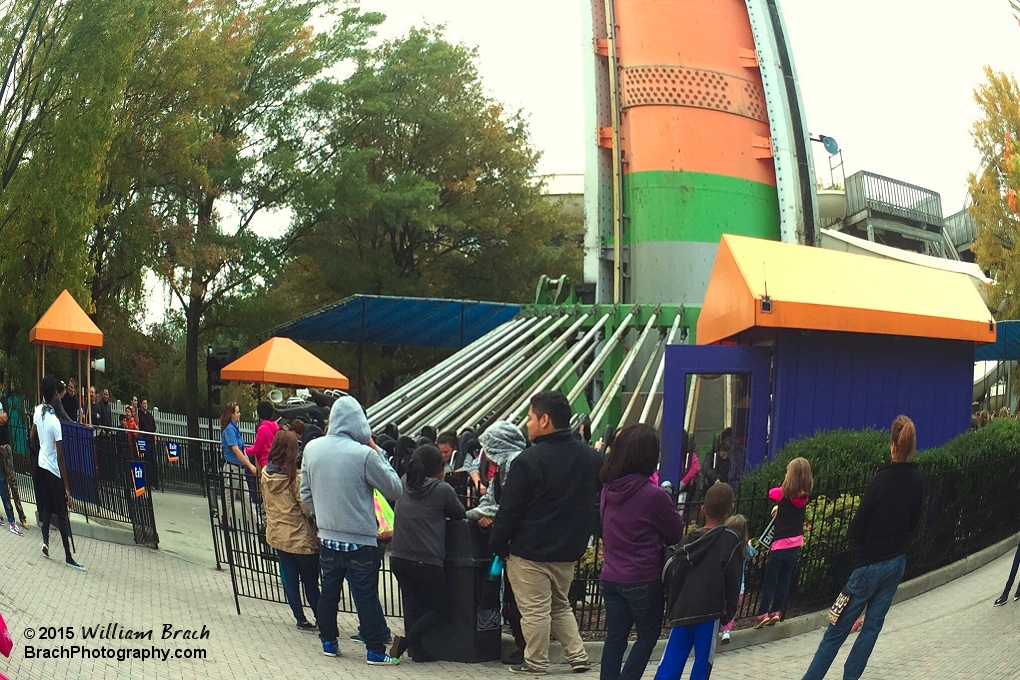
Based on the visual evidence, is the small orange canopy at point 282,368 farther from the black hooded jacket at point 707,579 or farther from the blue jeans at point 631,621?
the black hooded jacket at point 707,579

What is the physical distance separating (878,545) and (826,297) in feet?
17.6

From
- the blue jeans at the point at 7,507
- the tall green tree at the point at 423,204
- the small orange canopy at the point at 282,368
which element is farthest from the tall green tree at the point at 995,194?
the blue jeans at the point at 7,507

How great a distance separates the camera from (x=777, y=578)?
8.70 meters

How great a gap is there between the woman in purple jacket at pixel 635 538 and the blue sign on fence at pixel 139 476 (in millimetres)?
7201

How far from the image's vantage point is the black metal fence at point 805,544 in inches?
349

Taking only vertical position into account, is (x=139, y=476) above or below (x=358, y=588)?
above

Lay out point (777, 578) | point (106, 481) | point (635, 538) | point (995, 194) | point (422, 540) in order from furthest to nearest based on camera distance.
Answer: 1. point (995, 194)
2. point (106, 481)
3. point (777, 578)
4. point (422, 540)
5. point (635, 538)

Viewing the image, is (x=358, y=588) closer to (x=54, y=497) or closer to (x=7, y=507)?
(x=54, y=497)

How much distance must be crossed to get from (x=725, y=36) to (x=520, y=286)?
1235 centimetres

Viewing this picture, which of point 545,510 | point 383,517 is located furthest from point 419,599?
point 545,510

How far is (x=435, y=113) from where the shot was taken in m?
28.9

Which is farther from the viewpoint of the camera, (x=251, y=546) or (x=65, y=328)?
(x=65, y=328)

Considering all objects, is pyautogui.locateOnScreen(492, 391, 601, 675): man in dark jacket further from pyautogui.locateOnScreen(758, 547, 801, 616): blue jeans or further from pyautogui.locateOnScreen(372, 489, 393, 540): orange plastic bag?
pyautogui.locateOnScreen(758, 547, 801, 616): blue jeans

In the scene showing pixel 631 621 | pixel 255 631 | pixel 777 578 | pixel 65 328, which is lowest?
pixel 255 631
